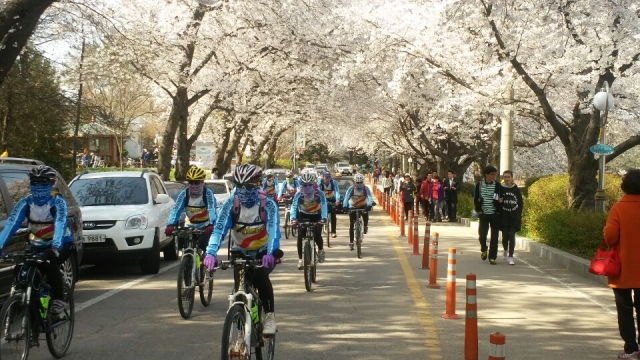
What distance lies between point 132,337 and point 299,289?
398 cm

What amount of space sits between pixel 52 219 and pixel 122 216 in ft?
18.6

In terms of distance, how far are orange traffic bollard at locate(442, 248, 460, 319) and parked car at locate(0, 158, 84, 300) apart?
4298 mm

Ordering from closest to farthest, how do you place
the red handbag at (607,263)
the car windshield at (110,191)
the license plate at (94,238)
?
the red handbag at (607,263) → the license plate at (94,238) → the car windshield at (110,191)

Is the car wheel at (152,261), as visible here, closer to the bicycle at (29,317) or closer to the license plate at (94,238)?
the license plate at (94,238)

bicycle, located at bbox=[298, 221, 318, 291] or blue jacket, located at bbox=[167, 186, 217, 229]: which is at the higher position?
blue jacket, located at bbox=[167, 186, 217, 229]

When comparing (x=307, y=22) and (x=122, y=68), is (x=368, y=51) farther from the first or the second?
(x=122, y=68)

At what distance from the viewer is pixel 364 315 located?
9.66m

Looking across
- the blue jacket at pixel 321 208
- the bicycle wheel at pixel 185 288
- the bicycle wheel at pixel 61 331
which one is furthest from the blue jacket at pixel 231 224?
the blue jacket at pixel 321 208

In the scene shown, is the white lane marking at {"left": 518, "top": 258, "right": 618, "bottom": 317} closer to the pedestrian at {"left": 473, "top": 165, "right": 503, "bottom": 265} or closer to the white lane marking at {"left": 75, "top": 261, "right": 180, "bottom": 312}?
the pedestrian at {"left": 473, "top": 165, "right": 503, "bottom": 265}

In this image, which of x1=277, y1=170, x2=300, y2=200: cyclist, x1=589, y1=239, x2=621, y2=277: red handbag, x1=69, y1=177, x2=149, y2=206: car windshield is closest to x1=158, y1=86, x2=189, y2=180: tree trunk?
x1=277, y1=170, x2=300, y2=200: cyclist

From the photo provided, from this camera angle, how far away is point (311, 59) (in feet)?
90.4

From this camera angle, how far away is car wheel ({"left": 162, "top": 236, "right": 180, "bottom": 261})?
1570 centimetres

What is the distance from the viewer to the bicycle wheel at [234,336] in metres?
5.52

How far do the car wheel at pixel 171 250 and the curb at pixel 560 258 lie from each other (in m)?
7.54
